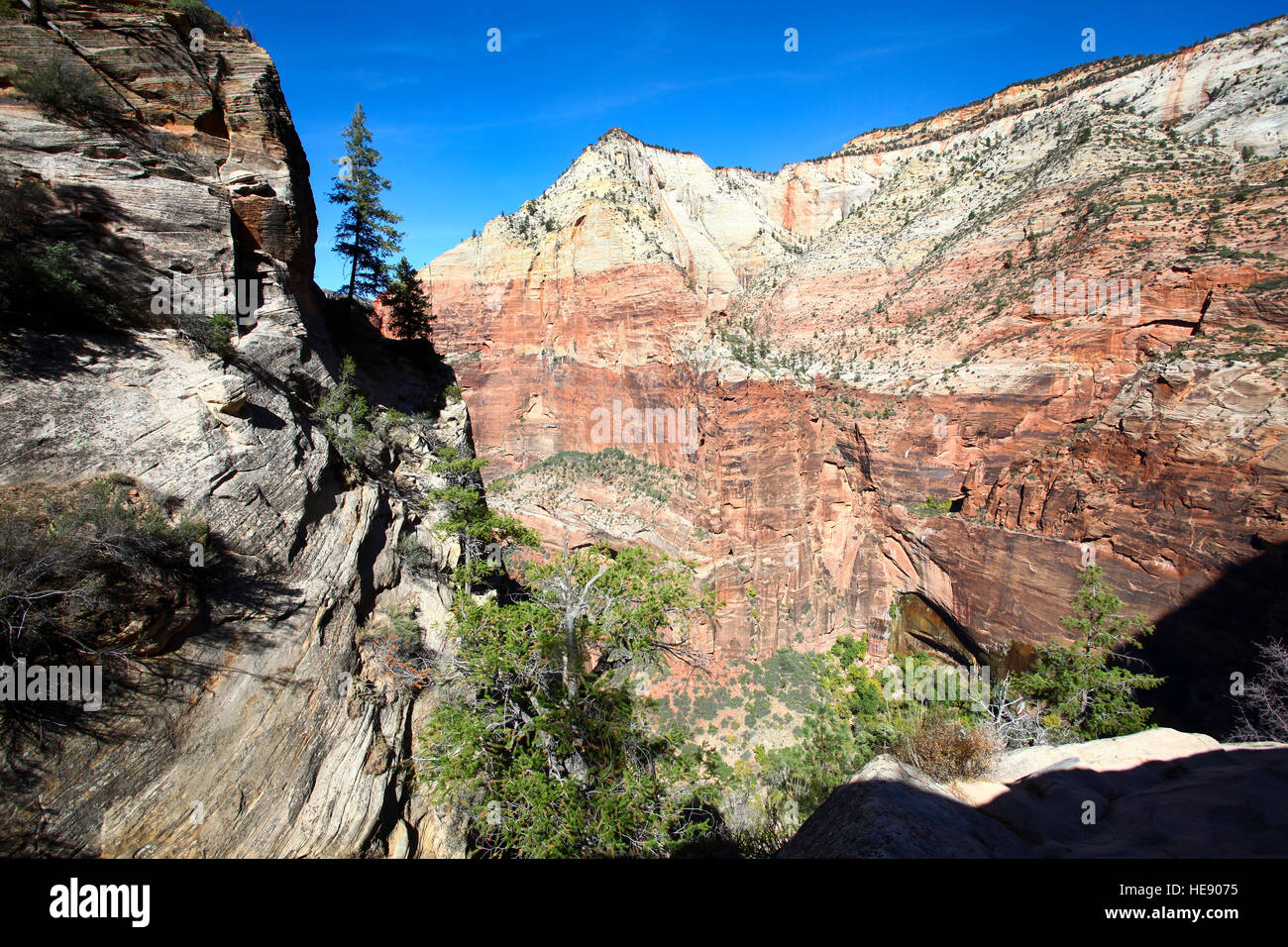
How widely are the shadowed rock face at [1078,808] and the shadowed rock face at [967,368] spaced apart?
51.2ft

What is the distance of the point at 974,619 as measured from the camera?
2245 cm

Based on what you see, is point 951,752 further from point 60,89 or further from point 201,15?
point 201,15

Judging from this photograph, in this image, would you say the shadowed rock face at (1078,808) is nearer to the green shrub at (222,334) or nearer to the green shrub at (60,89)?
the green shrub at (222,334)

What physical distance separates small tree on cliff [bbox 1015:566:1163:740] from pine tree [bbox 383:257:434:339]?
28578mm

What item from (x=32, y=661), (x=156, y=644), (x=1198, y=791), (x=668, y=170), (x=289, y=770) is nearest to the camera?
(x=32, y=661)

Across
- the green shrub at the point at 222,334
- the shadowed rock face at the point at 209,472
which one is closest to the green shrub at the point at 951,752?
the shadowed rock face at the point at 209,472

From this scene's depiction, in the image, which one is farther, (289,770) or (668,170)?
(668,170)

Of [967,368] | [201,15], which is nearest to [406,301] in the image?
[201,15]

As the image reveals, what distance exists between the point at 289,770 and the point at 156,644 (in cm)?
261

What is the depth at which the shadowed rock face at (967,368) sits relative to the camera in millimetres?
17906

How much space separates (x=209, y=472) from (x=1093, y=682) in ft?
73.2
